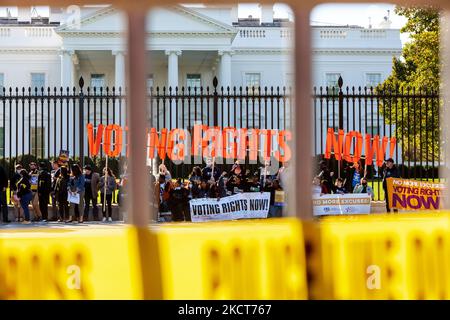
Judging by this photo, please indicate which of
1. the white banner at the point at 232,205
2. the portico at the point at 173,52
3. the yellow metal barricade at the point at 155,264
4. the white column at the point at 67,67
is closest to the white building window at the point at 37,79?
the portico at the point at 173,52

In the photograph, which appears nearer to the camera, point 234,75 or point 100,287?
point 100,287

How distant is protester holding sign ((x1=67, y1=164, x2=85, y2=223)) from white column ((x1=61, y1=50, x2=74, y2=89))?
70.3ft

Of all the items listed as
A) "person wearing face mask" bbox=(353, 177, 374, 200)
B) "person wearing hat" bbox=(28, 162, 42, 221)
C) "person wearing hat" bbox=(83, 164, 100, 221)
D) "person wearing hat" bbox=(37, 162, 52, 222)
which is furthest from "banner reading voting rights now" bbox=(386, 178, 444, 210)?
"person wearing hat" bbox=(28, 162, 42, 221)

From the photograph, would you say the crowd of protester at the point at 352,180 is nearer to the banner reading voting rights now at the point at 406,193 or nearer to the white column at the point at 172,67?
the banner reading voting rights now at the point at 406,193

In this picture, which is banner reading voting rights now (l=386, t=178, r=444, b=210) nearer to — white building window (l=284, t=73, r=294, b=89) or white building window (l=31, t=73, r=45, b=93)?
white building window (l=284, t=73, r=294, b=89)

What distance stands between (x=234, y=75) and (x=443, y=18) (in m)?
35.9

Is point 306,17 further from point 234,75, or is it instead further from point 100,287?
point 234,75

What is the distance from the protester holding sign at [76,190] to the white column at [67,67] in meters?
21.4

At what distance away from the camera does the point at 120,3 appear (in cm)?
243

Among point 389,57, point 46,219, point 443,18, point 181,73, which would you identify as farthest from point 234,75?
point 443,18

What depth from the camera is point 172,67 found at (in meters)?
33.8

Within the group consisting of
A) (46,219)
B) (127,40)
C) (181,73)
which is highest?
(181,73)
